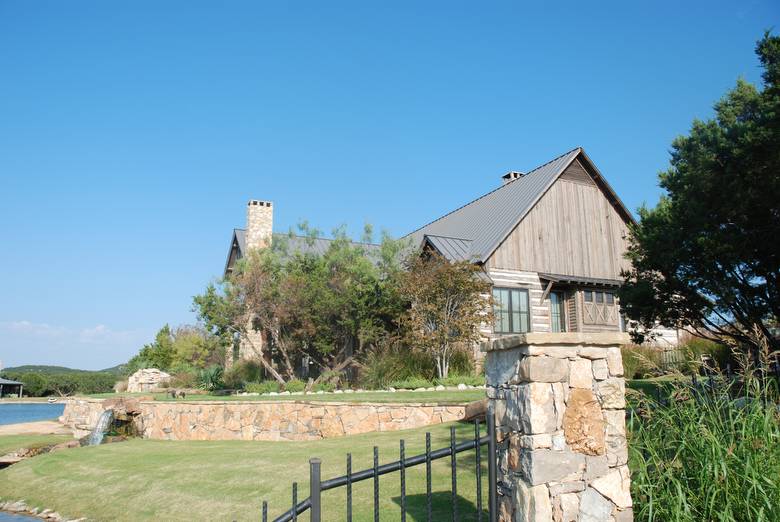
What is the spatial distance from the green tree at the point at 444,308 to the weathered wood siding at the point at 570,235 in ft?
9.98

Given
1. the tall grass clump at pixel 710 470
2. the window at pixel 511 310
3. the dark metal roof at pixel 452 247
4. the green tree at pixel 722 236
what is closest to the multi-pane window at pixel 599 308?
the window at pixel 511 310

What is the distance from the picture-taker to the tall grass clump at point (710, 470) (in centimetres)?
432

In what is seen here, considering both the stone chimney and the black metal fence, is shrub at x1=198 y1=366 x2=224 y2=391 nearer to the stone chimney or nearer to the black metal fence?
the stone chimney

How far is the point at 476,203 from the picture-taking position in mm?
28250

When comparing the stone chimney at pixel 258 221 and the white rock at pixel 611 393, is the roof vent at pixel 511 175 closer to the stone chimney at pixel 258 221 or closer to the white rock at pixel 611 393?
the stone chimney at pixel 258 221

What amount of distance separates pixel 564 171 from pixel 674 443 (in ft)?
65.8

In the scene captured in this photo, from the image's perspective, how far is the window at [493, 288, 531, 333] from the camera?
2142 centimetres

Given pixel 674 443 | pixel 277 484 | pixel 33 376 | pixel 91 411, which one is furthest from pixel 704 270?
pixel 33 376

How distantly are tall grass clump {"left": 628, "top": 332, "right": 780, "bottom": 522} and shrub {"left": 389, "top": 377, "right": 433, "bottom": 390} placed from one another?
11.7 metres

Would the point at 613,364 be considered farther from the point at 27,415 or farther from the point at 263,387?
the point at 27,415

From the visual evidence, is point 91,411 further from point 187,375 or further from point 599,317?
point 599,317

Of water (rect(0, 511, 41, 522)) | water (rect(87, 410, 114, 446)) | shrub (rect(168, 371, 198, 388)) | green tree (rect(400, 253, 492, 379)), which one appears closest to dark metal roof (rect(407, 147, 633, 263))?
green tree (rect(400, 253, 492, 379))

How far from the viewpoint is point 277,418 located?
13.8m

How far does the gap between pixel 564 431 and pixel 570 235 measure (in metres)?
20.4
